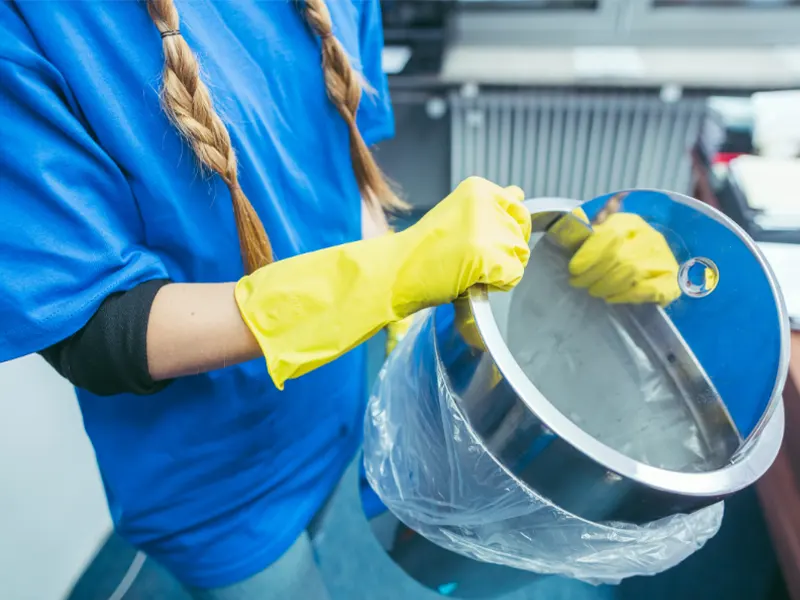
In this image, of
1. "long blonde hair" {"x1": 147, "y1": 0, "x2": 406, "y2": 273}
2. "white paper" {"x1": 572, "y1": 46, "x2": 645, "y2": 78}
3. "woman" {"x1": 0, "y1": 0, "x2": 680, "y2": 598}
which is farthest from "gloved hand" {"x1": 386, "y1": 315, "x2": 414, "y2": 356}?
"white paper" {"x1": 572, "y1": 46, "x2": 645, "y2": 78}

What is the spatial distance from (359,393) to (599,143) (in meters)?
1.51

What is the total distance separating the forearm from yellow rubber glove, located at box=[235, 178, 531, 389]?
0.05 feet

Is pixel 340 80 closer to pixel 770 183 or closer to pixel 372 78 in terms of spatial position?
pixel 372 78

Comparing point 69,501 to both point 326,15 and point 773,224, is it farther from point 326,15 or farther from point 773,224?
point 773,224

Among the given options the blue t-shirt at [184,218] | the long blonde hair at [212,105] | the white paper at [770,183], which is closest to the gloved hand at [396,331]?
the blue t-shirt at [184,218]

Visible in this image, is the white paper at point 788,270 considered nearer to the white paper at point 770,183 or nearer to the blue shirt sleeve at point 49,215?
the white paper at point 770,183

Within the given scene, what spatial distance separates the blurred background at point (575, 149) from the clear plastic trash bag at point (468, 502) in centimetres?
15

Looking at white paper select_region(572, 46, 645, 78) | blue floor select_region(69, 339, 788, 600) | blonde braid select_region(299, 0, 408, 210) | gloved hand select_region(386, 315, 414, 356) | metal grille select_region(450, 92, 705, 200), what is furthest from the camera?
metal grille select_region(450, 92, 705, 200)

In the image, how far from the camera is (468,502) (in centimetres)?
54

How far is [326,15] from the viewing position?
56 cm

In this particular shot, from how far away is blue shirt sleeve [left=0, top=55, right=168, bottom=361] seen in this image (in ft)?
1.30

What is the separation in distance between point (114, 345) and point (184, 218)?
12cm

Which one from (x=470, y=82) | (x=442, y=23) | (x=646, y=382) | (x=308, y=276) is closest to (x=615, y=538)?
(x=646, y=382)

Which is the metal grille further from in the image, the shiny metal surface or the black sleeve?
the black sleeve
